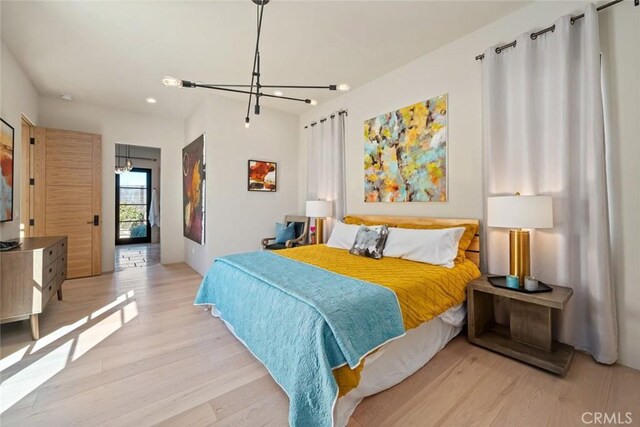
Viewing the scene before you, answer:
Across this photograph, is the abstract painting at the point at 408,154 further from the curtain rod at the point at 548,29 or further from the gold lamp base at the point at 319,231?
the gold lamp base at the point at 319,231

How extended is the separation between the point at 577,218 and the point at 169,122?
634cm

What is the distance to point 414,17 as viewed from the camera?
2.46 metres

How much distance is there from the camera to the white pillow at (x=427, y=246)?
245 cm

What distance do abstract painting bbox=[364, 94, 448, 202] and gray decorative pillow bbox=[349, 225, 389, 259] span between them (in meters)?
0.64

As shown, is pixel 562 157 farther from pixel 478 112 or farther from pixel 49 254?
pixel 49 254

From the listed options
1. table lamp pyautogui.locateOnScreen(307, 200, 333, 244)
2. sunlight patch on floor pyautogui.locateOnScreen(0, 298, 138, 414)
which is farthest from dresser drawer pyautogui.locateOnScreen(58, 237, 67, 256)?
table lamp pyautogui.locateOnScreen(307, 200, 333, 244)

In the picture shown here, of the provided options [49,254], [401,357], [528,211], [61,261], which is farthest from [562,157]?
[61,261]

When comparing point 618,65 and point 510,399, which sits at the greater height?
point 618,65

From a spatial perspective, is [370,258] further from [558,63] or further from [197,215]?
[197,215]

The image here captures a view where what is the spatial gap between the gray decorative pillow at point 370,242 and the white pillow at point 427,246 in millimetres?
90


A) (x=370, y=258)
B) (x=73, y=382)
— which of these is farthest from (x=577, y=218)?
(x=73, y=382)

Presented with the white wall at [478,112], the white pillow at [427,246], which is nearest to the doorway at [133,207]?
the white wall at [478,112]

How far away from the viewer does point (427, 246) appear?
2.54 meters

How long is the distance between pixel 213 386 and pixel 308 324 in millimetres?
892
